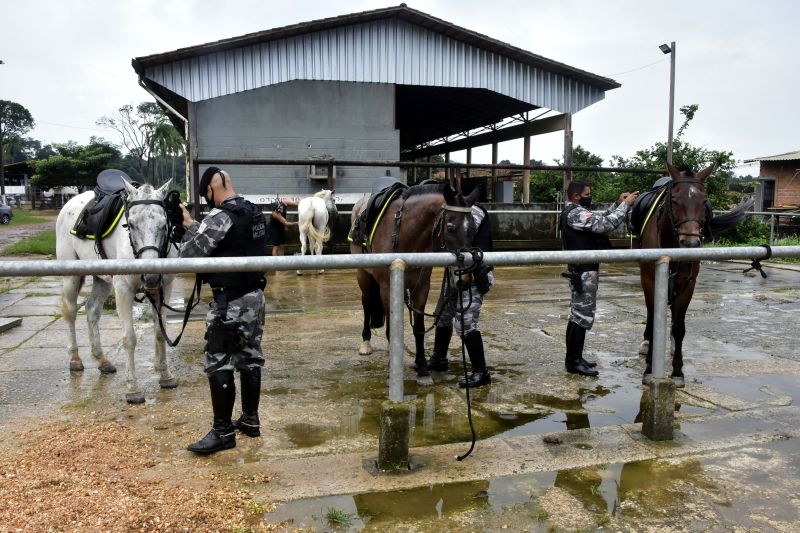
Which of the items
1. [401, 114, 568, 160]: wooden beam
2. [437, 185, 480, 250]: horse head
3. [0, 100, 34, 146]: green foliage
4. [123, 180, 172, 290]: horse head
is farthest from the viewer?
[0, 100, 34, 146]: green foliage

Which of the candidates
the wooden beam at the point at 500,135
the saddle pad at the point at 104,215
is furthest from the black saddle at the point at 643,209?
the wooden beam at the point at 500,135

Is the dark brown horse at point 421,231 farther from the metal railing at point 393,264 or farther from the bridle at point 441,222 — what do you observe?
the metal railing at point 393,264

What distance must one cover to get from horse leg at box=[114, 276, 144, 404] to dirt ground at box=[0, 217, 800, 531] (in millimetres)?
134

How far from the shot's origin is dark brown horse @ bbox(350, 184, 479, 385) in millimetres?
4613

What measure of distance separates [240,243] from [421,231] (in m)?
1.88

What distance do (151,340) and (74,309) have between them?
40.2 inches

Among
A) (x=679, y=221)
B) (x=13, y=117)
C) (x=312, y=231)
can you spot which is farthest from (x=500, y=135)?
(x=13, y=117)

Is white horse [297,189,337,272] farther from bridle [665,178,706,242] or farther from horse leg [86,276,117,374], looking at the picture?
bridle [665,178,706,242]

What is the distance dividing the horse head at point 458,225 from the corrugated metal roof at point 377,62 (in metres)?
12.1

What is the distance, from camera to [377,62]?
16.2m

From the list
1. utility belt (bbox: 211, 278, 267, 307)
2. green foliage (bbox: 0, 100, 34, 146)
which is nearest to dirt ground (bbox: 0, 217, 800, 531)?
utility belt (bbox: 211, 278, 267, 307)

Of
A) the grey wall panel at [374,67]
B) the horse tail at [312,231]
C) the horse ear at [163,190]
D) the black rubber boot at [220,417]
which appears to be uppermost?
the grey wall panel at [374,67]

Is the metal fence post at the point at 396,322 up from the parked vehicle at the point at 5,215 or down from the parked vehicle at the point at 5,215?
down

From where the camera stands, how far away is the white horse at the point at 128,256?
4.30 meters
